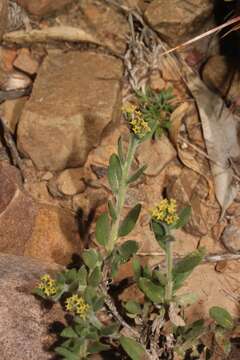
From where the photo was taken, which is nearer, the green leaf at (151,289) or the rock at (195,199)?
the green leaf at (151,289)

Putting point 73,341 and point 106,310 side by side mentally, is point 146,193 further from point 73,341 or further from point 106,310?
point 73,341

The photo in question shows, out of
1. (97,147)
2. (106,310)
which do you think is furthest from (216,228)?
(106,310)

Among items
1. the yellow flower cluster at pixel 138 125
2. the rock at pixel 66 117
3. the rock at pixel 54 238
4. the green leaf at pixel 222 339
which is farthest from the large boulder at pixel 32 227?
the yellow flower cluster at pixel 138 125

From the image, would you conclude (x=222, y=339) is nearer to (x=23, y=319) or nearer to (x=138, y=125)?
(x=23, y=319)

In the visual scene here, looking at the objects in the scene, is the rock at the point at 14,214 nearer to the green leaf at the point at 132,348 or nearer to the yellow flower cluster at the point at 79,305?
the green leaf at the point at 132,348

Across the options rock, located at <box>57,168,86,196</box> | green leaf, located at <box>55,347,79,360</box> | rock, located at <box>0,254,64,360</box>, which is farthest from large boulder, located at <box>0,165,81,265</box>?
green leaf, located at <box>55,347,79,360</box>

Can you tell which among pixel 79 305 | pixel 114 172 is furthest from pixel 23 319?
pixel 114 172
